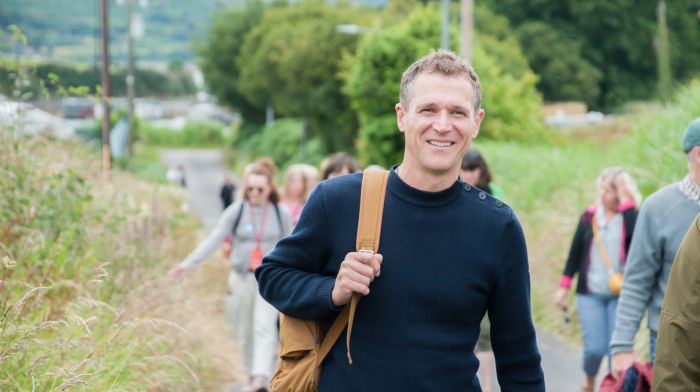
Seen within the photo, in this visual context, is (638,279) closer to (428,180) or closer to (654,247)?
(654,247)

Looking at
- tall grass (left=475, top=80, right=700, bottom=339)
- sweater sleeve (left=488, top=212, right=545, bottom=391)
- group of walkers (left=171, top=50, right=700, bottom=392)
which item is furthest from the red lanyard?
sweater sleeve (left=488, top=212, right=545, bottom=391)

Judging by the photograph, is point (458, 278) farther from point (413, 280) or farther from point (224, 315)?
point (224, 315)

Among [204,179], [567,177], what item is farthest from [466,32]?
[204,179]

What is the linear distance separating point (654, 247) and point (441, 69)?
2061 mm

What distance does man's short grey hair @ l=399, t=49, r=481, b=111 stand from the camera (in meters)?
3.07

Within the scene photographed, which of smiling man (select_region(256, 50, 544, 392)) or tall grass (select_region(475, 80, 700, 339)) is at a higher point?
smiling man (select_region(256, 50, 544, 392))

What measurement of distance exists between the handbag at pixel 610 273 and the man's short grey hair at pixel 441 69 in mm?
4064

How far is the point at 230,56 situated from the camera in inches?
2606

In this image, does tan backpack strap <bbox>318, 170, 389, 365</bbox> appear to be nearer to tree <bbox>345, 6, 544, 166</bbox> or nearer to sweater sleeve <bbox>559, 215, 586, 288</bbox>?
sweater sleeve <bbox>559, 215, 586, 288</bbox>

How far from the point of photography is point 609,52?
62000mm

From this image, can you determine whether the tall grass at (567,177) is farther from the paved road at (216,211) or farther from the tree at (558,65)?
the tree at (558,65)

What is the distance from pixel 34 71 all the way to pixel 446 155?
19.7 ft

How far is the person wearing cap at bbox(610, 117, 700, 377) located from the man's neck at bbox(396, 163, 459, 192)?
1.90 meters

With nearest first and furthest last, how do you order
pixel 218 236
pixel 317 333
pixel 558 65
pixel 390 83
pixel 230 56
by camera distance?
pixel 317 333 < pixel 218 236 < pixel 390 83 < pixel 558 65 < pixel 230 56
